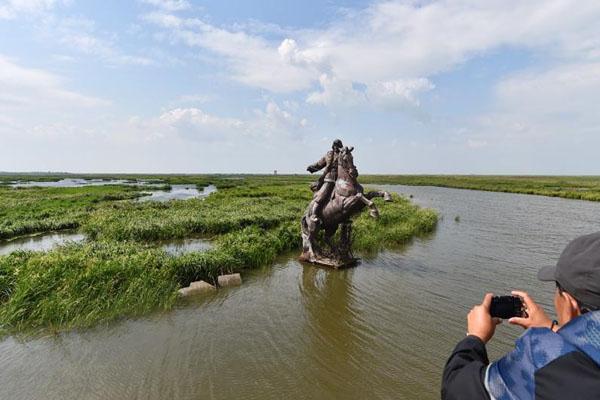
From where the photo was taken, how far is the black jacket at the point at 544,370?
1257mm

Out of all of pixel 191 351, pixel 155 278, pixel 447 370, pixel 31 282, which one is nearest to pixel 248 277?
pixel 155 278

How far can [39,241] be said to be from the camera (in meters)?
17.2

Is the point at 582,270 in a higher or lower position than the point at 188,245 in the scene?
higher

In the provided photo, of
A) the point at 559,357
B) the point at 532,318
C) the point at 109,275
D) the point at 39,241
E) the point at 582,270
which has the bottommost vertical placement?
the point at 39,241

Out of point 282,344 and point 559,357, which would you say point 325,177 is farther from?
point 559,357

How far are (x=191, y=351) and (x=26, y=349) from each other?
287 centimetres

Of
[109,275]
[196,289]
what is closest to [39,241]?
[109,275]

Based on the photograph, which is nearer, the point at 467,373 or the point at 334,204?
the point at 467,373

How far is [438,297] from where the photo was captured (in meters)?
8.95

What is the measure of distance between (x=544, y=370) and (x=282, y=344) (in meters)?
5.61

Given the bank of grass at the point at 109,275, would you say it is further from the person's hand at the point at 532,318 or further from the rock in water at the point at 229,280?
the person's hand at the point at 532,318

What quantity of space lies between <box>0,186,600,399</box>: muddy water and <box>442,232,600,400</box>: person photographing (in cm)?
382

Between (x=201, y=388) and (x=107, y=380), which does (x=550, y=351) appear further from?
(x=107, y=380)

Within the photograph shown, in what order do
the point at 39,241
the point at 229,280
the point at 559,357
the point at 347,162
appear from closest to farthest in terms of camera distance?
1. the point at 559,357
2. the point at 229,280
3. the point at 347,162
4. the point at 39,241
